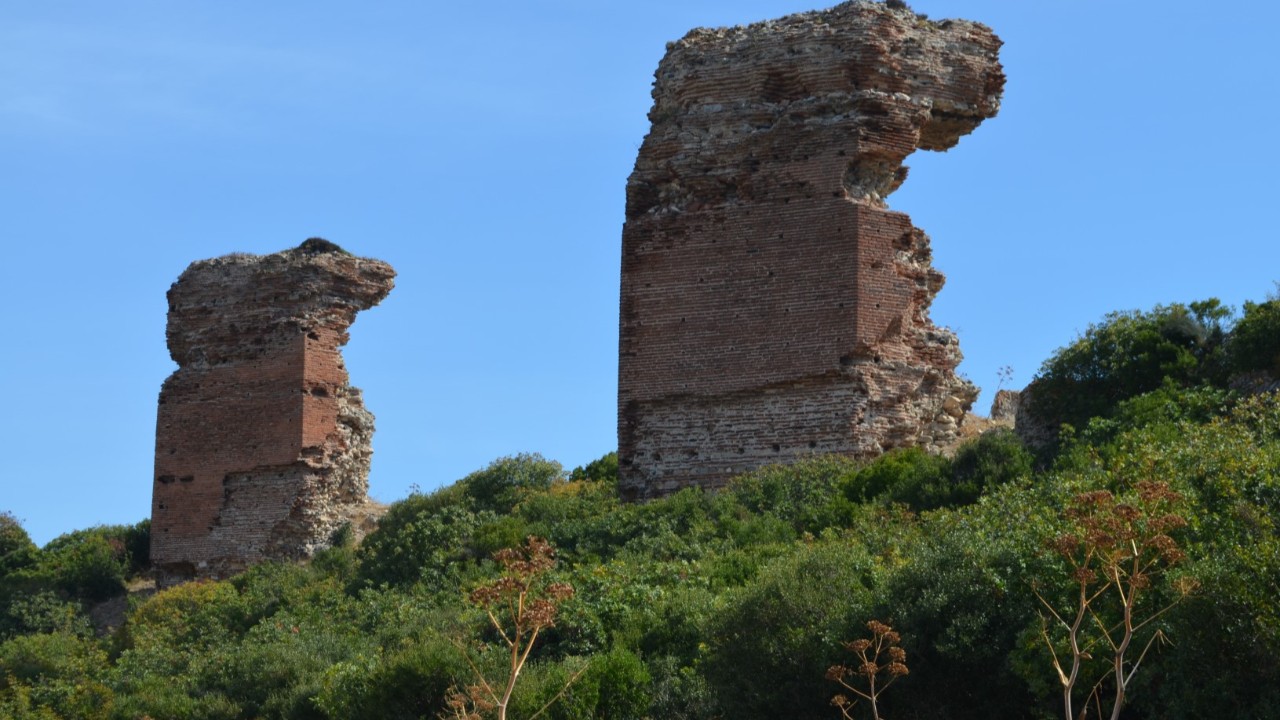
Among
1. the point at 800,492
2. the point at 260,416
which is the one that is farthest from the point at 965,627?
the point at 260,416

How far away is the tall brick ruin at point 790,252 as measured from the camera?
1911 cm

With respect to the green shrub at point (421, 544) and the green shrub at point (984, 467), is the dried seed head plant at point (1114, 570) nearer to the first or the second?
the green shrub at point (984, 467)

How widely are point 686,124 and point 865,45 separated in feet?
6.41

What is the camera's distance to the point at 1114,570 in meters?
10.1

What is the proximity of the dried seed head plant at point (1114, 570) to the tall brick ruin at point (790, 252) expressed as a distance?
5498 millimetres

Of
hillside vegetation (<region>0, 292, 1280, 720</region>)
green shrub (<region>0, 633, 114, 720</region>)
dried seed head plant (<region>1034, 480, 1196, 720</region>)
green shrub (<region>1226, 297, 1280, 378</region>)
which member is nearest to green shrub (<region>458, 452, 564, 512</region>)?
hillside vegetation (<region>0, 292, 1280, 720</region>)

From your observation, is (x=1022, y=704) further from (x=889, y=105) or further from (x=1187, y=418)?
(x=889, y=105)

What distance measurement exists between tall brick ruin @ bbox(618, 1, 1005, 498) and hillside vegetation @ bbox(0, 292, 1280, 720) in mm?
647

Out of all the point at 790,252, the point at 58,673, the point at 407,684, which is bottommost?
the point at 407,684

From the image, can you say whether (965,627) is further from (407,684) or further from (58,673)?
(58,673)

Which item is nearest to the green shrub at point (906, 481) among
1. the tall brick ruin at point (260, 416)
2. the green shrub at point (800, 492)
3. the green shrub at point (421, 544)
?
the green shrub at point (800, 492)

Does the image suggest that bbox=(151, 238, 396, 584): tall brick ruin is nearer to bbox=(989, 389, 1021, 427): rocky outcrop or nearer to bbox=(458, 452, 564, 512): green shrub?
bbox=(458, 452, 564, 512): green shrub

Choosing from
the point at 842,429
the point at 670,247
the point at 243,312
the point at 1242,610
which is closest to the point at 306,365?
the point at 243,312

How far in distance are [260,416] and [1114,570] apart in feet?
51.6
